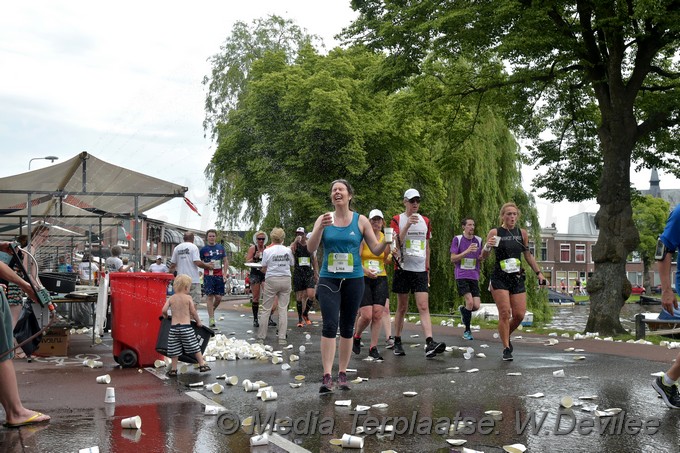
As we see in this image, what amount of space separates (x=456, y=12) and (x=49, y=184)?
30.0 ft

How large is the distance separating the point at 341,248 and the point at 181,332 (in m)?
2.61

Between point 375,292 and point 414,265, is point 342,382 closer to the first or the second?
point 375,292

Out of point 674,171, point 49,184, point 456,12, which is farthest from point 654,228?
point 49,184

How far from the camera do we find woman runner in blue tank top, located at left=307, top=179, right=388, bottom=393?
7285mm

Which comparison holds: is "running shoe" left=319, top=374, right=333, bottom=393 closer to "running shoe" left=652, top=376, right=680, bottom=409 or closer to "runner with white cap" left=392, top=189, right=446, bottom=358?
"running shoe" left=652, top=376, right=680, bottom=409

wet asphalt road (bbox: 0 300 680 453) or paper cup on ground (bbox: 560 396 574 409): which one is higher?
paper cup on ground (bbox: 560 396 574 409)

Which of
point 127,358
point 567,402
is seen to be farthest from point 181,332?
point 567,402

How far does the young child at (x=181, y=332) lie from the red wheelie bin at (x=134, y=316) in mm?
783

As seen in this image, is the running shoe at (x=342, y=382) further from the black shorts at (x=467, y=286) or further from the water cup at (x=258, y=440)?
the black shorts at (x=467, y=286)

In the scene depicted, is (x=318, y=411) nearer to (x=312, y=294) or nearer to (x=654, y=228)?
(x=312, y=294)

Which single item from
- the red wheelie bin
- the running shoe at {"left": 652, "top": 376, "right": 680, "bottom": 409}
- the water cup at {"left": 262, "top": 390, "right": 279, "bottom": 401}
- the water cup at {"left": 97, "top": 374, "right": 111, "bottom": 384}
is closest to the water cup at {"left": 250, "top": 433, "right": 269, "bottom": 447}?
the water cup at {"left": 262, "top": 390, "right": 279, "bottom": 401}

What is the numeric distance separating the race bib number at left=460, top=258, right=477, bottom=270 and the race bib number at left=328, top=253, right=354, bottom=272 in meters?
5.82

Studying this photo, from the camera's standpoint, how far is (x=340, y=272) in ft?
24.0

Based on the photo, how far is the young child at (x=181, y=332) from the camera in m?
8.74
